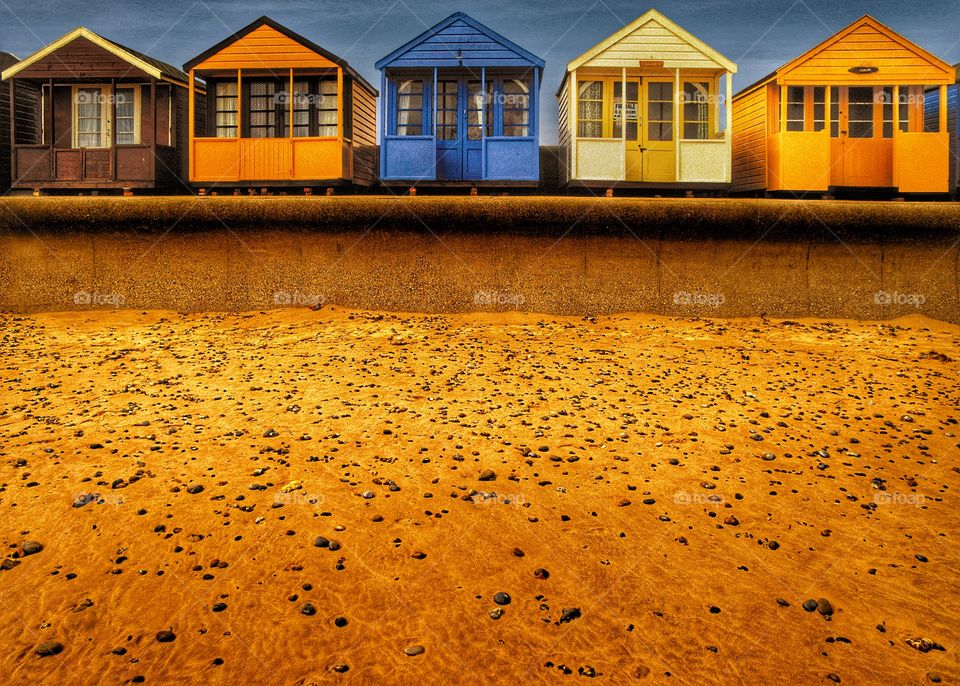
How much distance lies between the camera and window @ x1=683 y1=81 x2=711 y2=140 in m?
12.6

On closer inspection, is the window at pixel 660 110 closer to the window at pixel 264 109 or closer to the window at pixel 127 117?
the window at pixel 264 109

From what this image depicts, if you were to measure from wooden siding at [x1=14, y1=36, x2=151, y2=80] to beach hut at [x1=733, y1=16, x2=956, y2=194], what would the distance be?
13732 millimetres

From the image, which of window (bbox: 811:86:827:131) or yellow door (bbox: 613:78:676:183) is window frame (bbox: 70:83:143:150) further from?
window (bbox: 811:86:827:131)

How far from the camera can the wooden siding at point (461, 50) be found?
11898mm

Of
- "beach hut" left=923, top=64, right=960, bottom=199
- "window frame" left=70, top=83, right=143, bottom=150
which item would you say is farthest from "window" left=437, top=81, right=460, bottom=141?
"beach hut" left=923, top=64, right=960, bottom=199

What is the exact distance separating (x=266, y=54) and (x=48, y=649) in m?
12.5

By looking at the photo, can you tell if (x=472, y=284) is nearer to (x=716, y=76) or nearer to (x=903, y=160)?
(x=716, y=76)

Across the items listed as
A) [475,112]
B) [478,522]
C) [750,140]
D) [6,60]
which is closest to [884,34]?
[750,140]

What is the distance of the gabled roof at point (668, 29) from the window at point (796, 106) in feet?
4.95

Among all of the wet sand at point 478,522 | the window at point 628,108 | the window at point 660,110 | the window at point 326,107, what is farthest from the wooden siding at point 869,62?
the window at point 326,107

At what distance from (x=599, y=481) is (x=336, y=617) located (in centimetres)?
193

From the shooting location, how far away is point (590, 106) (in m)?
12.5

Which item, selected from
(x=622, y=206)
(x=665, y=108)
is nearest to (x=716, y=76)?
(x=665, y=108)

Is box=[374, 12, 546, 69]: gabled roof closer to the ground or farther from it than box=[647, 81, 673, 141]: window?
farther from it
